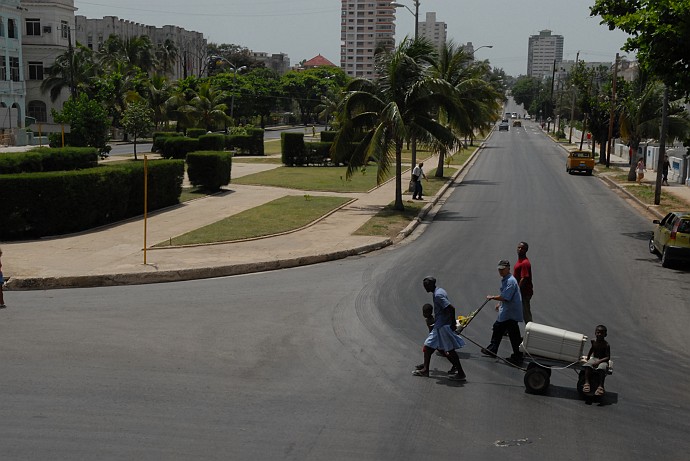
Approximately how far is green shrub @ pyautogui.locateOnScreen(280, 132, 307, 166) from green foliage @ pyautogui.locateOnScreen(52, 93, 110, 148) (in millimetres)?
10726

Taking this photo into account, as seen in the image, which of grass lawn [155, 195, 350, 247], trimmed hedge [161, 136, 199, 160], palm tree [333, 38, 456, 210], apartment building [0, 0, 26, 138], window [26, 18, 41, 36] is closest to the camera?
grass lawn [155, 195, 350, 247]

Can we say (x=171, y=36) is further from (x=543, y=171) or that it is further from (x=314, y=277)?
(x=314, y=277)

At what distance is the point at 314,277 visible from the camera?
16875 mm

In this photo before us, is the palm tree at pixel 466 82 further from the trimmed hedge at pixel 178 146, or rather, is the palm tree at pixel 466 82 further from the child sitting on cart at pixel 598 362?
the child sitting on cart at pixel 598 362

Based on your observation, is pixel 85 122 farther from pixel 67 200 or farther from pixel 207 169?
pixel 67 200

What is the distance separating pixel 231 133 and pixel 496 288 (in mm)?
49446

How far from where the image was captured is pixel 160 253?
1881 centimetres

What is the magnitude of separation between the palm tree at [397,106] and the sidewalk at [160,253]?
2515mm

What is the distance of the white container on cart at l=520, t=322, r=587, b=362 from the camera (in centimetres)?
977

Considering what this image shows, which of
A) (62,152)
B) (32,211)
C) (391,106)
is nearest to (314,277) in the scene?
(32,211)

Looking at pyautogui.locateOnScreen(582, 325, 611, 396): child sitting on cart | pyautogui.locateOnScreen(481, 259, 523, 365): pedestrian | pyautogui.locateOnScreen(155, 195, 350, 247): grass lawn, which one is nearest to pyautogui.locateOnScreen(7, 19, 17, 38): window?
pyautogui.locateOnScreen(155, 195, 350, 247): grass lawn

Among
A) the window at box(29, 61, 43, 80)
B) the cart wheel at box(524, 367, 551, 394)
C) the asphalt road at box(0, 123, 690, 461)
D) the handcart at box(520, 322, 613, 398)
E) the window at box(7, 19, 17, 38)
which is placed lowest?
the asphalt road at box(0, 123, 690, 461)

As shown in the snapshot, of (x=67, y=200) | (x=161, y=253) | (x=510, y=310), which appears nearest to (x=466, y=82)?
(x=67, y=200)

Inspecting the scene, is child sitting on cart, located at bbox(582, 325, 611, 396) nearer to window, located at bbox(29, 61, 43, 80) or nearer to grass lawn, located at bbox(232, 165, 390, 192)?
grass lawn, located at bbox(232, 165, 390, 192)
